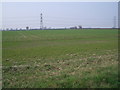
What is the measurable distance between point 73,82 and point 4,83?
2.63m

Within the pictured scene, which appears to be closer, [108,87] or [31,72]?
[108,87]

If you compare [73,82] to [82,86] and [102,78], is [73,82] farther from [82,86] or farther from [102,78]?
[102,78]

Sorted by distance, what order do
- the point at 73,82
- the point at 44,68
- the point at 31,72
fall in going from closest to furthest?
the point at 73,82 < the point at 31,72 < the point at 44,68

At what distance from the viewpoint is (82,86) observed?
560 cm

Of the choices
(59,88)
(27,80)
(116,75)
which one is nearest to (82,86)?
(59,88)

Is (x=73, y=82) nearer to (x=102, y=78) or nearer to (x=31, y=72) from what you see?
(x=102, y=78)

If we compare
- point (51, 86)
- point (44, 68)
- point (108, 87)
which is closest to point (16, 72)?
point (44, 68)

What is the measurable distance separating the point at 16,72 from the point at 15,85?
178 centimetres

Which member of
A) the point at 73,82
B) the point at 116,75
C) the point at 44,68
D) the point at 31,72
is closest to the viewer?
the point at 73,82

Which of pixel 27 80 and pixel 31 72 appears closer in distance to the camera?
pixel 27 80

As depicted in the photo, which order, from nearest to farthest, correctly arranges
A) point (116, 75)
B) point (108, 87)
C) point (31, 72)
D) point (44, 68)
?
point (108, 87) → point (116, 75) → point (31, 72) → point (44, 68)

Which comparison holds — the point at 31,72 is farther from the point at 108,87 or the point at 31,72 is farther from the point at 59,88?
the point at 108,87

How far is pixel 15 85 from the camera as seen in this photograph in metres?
5.96

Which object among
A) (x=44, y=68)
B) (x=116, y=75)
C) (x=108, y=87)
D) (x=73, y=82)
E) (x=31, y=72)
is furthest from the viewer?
(x=44, y=68)
